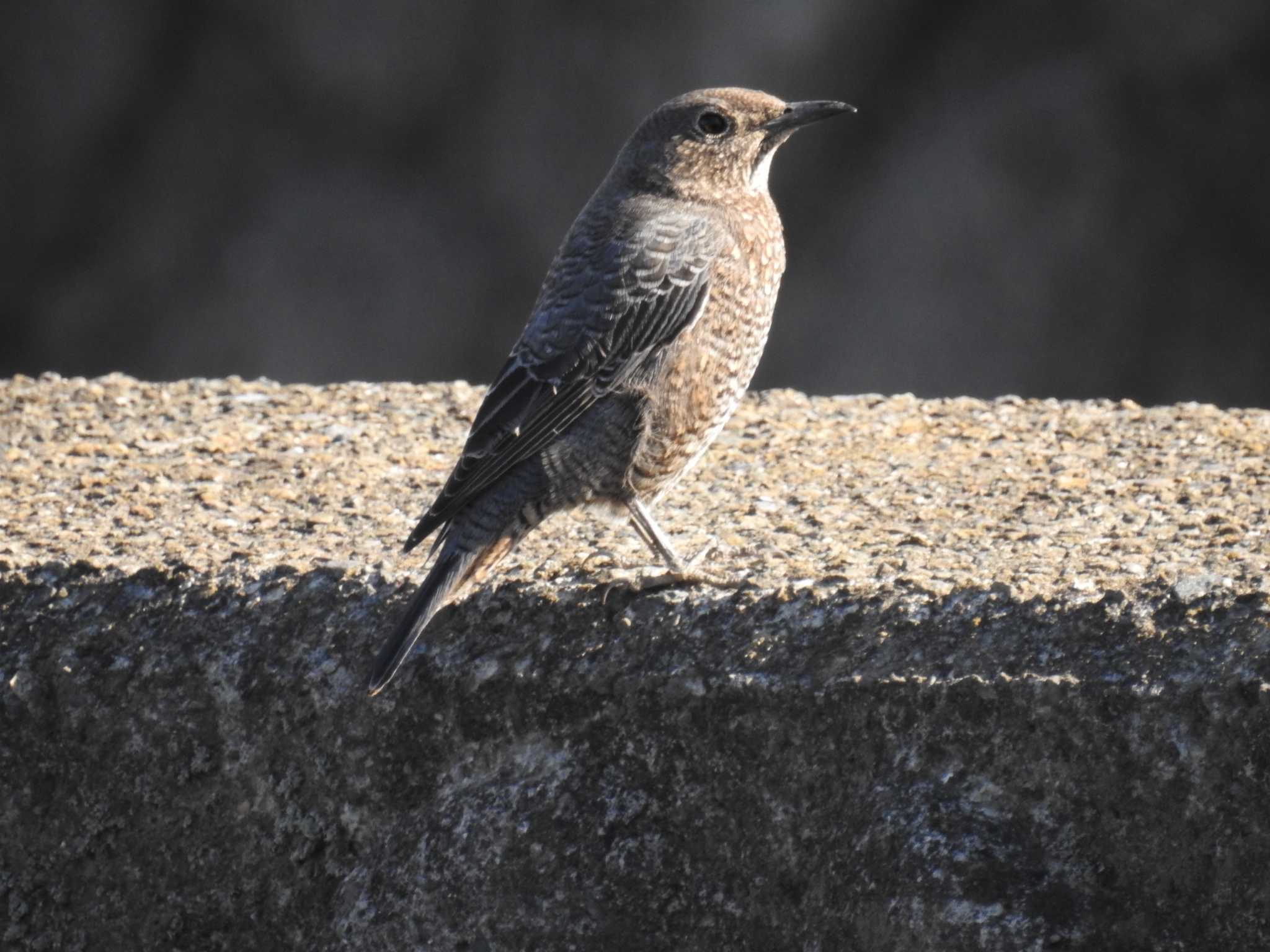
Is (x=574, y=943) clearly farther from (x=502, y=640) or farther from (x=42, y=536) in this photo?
(x=42, y=536)

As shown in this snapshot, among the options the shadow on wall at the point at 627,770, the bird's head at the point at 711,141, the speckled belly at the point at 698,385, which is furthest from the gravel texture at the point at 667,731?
the bird's head at the point at 711,141

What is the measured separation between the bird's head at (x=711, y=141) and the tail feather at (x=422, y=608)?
1.20 metres

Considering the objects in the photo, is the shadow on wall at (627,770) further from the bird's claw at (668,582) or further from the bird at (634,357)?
the bird at (634,357)

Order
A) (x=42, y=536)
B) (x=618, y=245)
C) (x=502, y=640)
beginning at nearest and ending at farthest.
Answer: (x=502, y=640) → (x=42, y=536) → (x=618, y=245)

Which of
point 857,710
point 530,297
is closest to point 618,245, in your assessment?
point 857,710

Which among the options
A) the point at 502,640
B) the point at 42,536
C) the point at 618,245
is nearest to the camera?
the point at 502,640

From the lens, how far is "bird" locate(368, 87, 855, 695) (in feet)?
9.23

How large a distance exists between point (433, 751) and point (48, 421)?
1.69 m

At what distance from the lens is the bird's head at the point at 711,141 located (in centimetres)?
358

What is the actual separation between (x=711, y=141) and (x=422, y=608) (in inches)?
58.2

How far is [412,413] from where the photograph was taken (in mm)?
3893

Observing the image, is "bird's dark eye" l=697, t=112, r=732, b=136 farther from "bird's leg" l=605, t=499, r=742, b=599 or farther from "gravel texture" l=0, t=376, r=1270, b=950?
"bird's leg" l=605, t=499, r=742, b=599

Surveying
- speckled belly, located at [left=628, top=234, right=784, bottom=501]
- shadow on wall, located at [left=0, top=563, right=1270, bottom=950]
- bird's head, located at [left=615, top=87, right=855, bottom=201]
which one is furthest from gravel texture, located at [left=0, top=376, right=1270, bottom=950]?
bird's head, located at [left=615, top=87, right=855, bottom=201]

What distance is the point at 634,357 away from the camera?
122 inches
